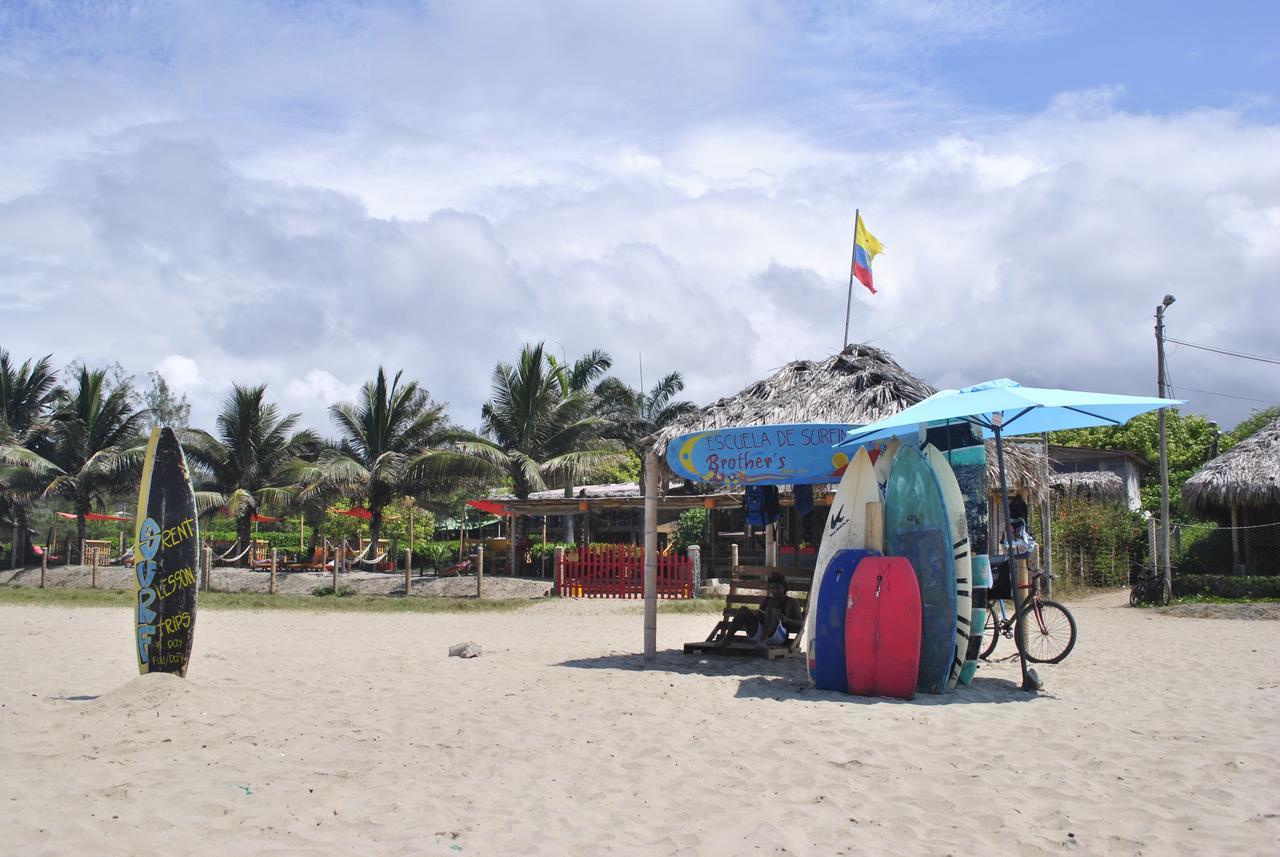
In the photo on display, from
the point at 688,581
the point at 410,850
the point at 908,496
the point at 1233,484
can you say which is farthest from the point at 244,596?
the point at 1233,484

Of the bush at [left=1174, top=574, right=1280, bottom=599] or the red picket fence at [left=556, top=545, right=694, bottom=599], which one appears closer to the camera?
the bush at [left=1174, top=574, right=1280, bottom=599]

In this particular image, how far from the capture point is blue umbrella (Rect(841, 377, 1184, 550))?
7230mm

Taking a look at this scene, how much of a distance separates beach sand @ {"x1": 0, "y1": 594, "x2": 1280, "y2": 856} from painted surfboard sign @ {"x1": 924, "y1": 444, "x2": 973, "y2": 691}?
0.41 m

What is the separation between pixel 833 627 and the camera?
7395 mm

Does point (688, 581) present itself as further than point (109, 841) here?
Yes

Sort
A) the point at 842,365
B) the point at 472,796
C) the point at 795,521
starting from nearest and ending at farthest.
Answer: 1. the point at 472,796
2. the point at 842,365
3. the point at 795,521

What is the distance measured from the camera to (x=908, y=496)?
773cm

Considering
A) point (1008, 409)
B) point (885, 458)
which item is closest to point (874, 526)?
point (885, 458)

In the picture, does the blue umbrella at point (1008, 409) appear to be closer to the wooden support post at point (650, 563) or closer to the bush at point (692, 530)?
the wooden support post at point (650, 563)

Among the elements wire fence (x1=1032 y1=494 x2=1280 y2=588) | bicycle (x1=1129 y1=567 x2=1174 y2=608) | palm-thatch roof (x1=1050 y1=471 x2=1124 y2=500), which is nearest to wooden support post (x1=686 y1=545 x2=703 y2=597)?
wire fence (x1=1032 y1=494 x2=1280 y2=588)

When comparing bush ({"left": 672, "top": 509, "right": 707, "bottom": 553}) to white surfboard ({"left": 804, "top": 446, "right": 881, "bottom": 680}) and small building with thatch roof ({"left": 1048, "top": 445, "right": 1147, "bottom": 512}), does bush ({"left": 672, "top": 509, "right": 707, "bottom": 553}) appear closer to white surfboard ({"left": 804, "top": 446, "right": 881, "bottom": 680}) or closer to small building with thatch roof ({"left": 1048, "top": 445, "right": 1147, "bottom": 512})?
small building with thatch roof ({"left": 1048, "top": 445, "right": 1147, "bottom": 512})

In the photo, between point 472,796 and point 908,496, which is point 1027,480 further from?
point 472,796

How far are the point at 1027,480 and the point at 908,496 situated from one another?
7877mm

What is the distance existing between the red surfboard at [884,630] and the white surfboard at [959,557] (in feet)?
1.51
